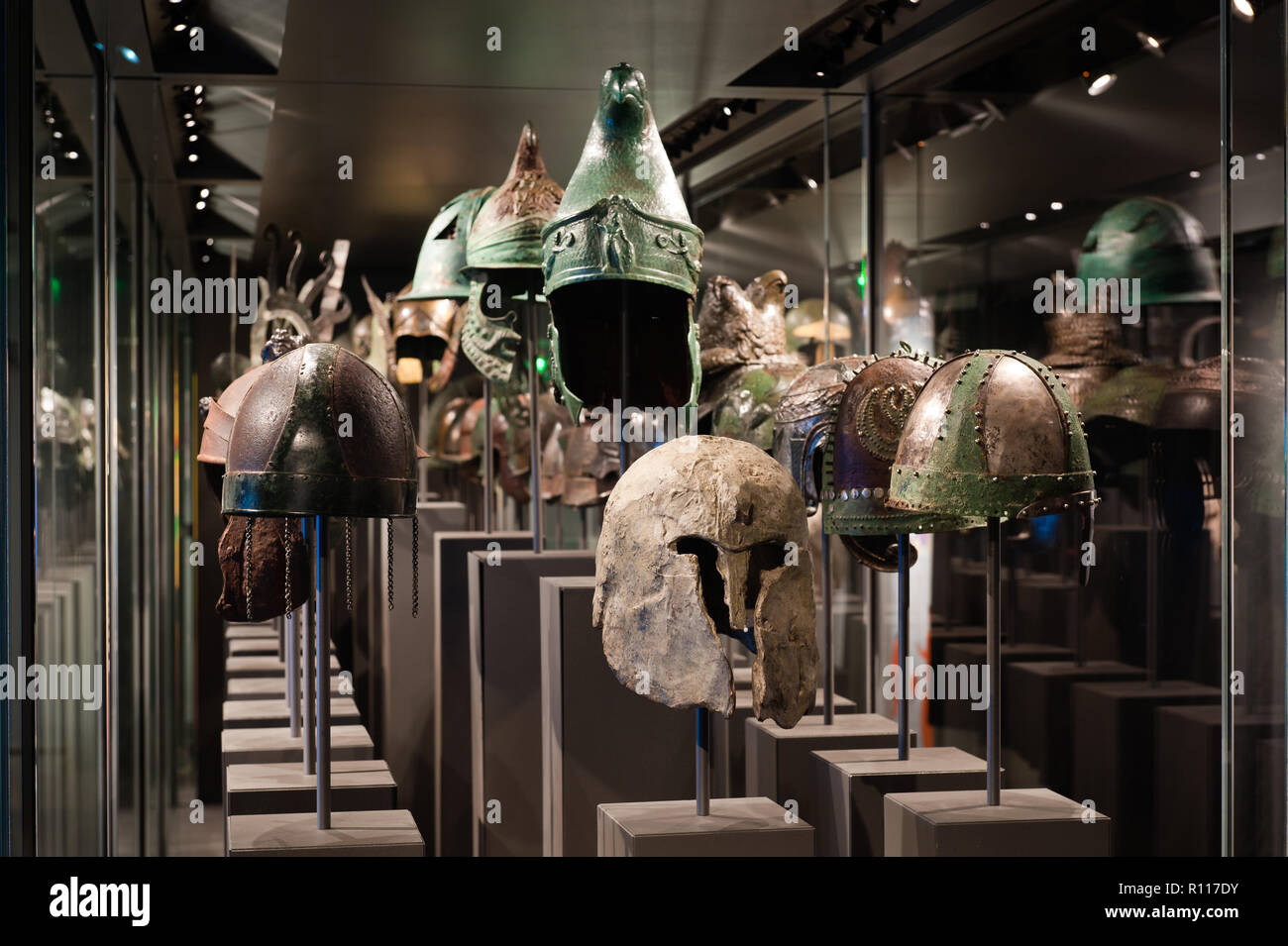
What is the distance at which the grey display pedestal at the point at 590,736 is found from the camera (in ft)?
13.9

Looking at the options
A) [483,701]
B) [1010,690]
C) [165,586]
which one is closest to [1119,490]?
[1010,690]

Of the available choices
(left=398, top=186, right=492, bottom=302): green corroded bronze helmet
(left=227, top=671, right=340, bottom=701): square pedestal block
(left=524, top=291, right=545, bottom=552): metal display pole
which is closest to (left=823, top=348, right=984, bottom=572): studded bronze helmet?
(left=524, top=291, right=545, bottom=552): metal display pole

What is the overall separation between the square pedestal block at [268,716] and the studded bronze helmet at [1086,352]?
8.33ft

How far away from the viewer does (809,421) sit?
3922mm

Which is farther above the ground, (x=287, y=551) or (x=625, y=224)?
(x=625, y=224)

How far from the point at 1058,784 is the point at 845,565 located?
54.3 inches

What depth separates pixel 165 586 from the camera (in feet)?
19.7

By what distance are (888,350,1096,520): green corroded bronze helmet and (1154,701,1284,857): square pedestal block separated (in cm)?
118

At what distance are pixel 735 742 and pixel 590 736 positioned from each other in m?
0.89

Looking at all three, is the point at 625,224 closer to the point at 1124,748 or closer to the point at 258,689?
the point at 1124,748

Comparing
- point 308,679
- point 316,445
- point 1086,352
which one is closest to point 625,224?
point 316,445

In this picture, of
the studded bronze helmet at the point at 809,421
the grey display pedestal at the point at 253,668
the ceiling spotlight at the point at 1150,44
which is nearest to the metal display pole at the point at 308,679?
the studded bronze helmet at the point at 809,421

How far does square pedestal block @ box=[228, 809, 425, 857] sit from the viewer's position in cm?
317

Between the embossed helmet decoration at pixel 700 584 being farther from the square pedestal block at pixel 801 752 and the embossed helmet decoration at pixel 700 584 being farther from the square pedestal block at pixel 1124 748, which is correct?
the square pedestal block at pixel 1124 748
